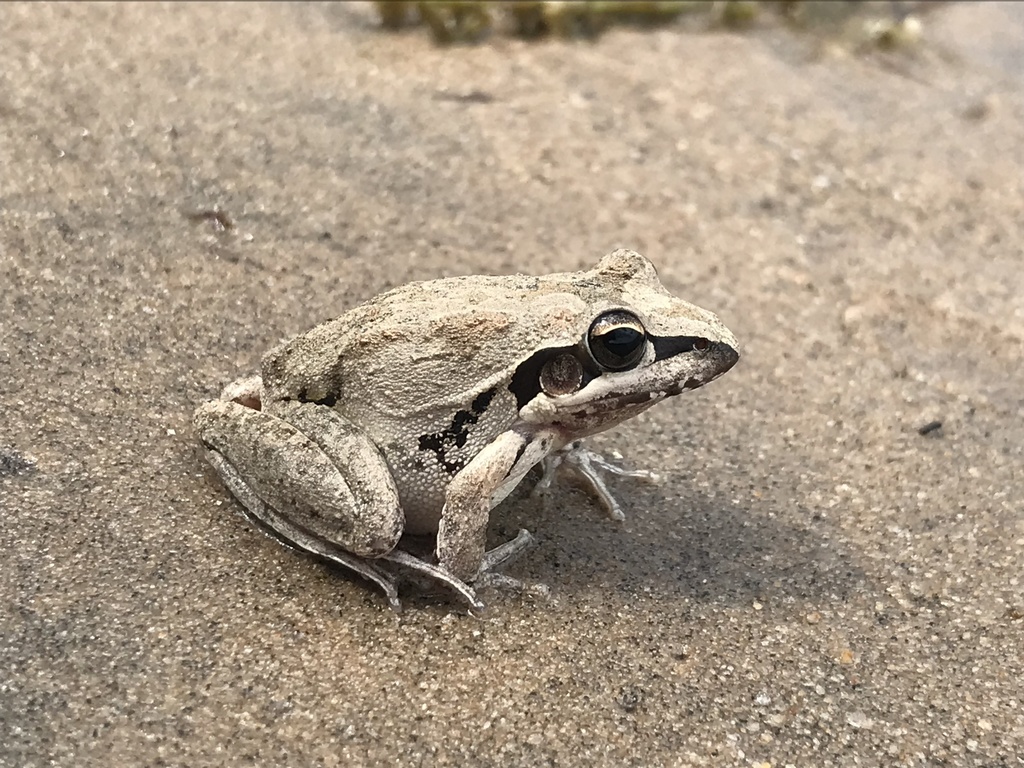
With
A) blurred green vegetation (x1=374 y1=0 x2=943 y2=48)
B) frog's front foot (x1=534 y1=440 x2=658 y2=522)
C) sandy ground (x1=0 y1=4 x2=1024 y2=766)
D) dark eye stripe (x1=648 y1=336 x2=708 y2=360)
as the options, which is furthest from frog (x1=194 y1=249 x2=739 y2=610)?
blurred green vegetation (x1=374 y1=0 x2=943 y2=48)

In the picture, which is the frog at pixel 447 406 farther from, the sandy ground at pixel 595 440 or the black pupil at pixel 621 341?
the sandy ground at pixel 595 440

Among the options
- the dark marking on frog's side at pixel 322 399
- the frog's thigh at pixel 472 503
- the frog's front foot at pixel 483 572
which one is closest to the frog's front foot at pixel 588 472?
the frog's front foot at pixel 483 572

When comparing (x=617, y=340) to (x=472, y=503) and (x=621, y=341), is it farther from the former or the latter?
(x=472, y=503)

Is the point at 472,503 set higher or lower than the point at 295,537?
higher

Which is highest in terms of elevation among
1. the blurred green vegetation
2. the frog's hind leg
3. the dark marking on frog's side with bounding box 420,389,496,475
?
the blurred green vegetation

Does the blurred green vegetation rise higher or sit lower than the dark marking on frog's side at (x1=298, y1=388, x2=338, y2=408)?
higher

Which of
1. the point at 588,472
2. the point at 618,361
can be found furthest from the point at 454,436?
the point at 588,472

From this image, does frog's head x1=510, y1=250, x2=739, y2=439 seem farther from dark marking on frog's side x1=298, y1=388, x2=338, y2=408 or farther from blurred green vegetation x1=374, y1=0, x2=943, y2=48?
blurred green vegetation x1=374, y1=0, x2=943, y2=48
